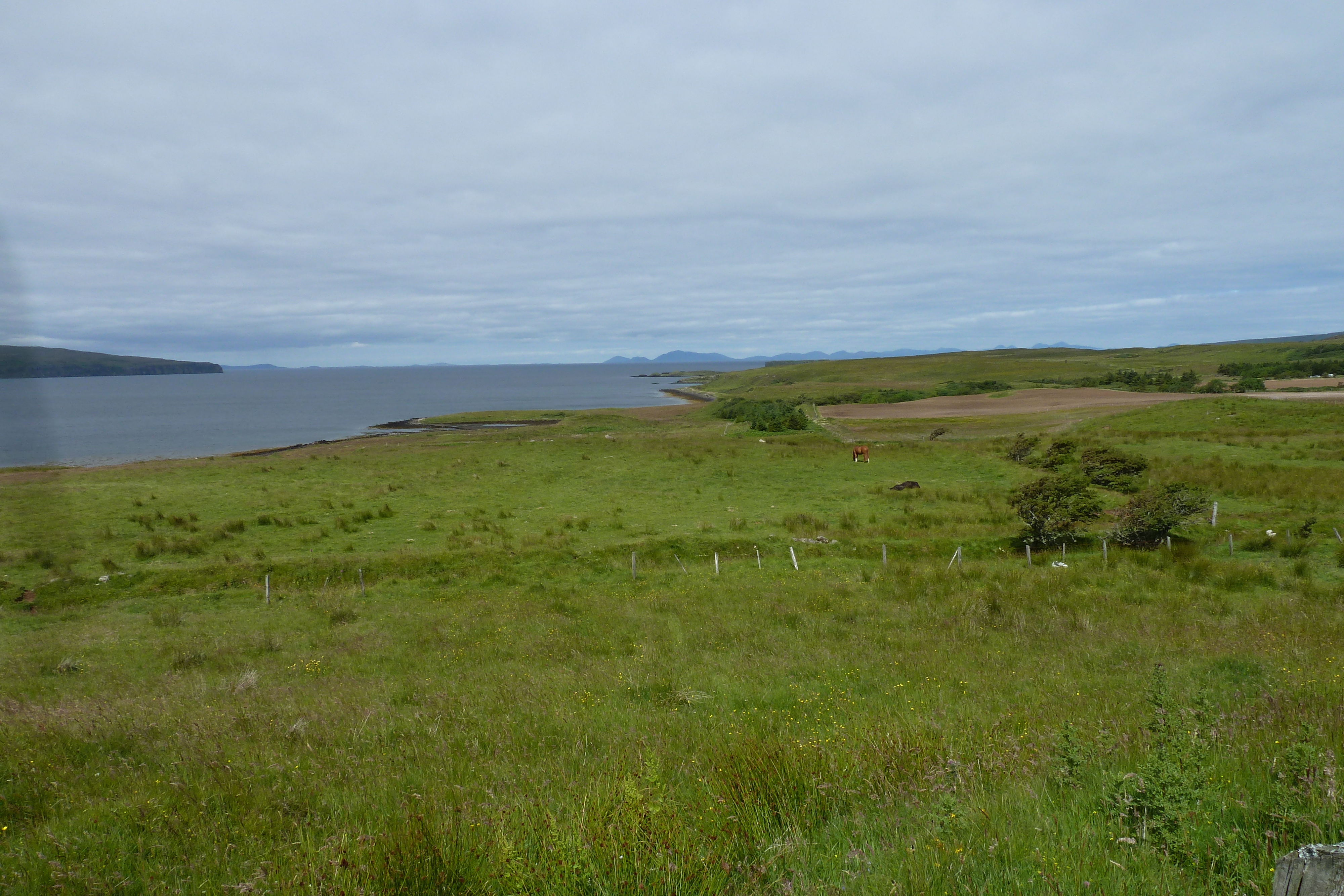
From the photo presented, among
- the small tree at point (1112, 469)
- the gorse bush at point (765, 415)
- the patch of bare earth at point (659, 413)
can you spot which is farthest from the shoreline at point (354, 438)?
the small tree at point (1112, 469)

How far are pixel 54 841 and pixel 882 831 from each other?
18.9ft

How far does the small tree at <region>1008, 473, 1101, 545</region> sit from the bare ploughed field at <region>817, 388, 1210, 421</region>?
5480 centimetres

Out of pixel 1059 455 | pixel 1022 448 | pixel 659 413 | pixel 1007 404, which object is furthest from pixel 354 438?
pixel 1007 404

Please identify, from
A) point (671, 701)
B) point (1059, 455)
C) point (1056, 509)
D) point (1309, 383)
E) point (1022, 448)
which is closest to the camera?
point (671, 701)

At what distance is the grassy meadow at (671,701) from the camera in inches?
163

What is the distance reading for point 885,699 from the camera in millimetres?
9102

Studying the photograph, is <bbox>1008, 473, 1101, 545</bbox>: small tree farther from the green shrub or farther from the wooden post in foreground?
the wooden post in foreground

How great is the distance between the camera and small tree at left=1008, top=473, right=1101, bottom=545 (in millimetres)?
23891

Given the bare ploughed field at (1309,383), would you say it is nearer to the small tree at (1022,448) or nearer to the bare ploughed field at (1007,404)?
the bare ploughed field at (1007,404)

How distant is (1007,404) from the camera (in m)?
89.1

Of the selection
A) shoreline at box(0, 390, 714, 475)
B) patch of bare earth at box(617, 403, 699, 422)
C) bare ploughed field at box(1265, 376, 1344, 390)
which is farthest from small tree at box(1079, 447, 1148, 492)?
patch of bare earth at box(617, 403, 699, 422)

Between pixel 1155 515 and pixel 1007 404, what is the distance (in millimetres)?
72285

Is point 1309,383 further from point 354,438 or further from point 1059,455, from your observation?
point 354,438

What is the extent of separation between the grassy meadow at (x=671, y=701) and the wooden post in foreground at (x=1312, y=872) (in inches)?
36.4
